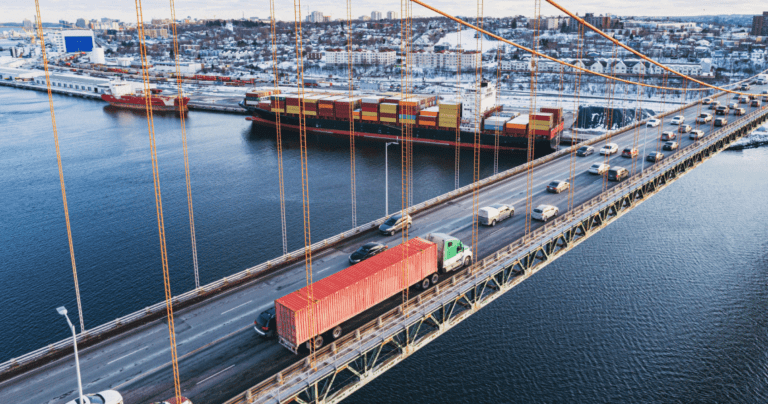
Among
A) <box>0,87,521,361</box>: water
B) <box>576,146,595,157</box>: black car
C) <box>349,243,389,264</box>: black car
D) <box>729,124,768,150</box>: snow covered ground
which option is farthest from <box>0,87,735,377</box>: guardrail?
<box>729,124,768,150</box>: snow covered ground

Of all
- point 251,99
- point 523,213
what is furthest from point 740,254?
point 251,99

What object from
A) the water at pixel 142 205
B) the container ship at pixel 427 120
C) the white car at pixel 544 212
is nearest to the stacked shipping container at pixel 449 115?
the container ship at pixel 427 120

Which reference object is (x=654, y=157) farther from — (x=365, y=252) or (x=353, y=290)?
(x=353, y=290)

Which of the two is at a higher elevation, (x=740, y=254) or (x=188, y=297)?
(x=188, y=297)

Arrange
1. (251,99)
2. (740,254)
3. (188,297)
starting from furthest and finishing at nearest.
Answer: (251,99), (740,254), (188,297)

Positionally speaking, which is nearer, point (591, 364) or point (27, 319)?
point (591, 364)

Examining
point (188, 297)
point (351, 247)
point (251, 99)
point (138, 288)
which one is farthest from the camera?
point (251, 99)

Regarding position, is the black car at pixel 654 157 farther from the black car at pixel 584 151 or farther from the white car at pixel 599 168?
the black car at pixel 584 151

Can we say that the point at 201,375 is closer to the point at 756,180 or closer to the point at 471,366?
the point at 471,366
